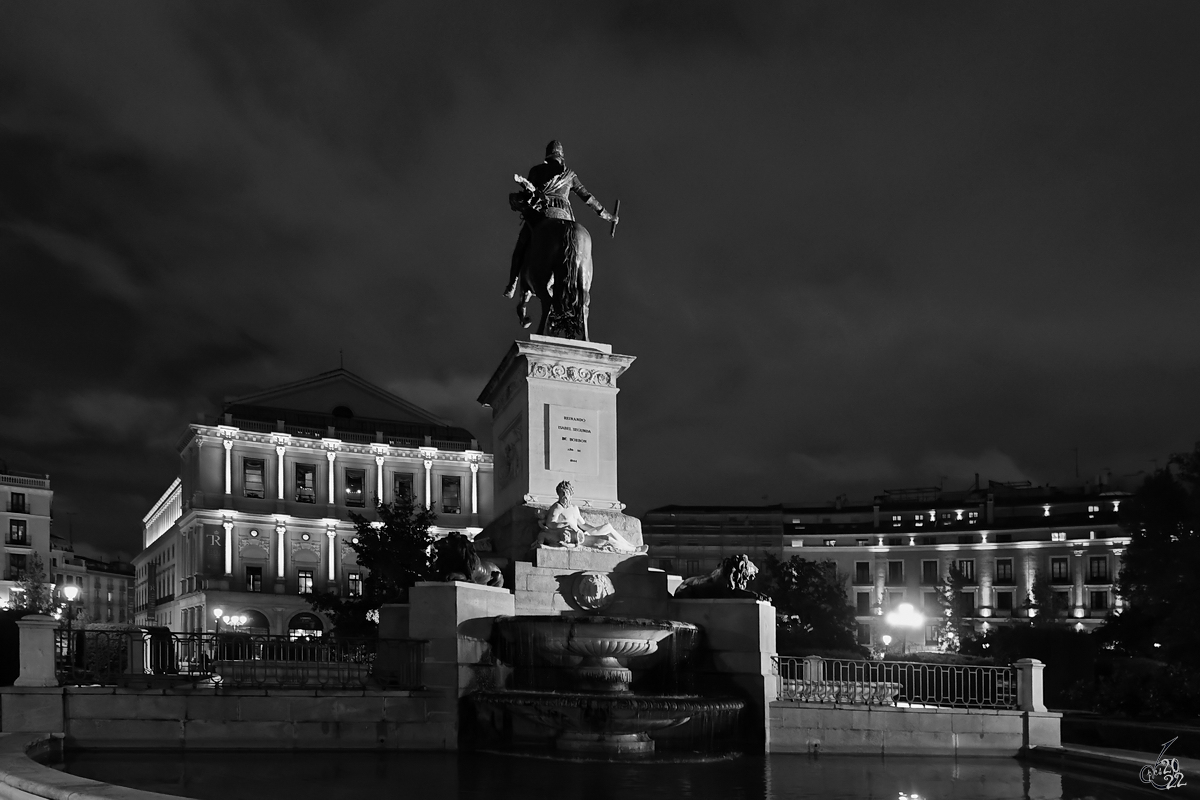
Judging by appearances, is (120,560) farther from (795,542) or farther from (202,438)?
(795,542)

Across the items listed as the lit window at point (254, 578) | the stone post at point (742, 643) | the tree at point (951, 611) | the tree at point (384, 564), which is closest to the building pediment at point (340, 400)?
the lit window at point (254, 578)

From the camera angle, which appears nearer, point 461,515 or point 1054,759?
point 1054,759

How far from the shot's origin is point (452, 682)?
14398mm

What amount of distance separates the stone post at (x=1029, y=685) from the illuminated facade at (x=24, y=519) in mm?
89171

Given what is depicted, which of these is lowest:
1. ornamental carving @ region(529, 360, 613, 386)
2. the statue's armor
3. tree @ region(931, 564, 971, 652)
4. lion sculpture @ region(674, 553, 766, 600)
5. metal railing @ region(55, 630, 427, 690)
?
tree @ region(931, 564, 971, 652)

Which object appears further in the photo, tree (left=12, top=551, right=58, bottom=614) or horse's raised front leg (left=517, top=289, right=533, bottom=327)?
tree (left=12, top=551, right=58, bottom=614)

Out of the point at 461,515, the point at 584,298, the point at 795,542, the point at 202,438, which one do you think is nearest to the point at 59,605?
the point at 202,438

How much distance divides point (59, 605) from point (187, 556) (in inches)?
355

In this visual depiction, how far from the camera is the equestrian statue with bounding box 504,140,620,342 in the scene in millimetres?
19703

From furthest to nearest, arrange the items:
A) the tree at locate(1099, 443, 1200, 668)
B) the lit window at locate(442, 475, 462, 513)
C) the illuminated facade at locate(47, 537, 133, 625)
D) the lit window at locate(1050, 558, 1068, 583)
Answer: the illuminated facade at locate(47, 537, 133, 625) → the lit window at locate(1050, 558, 1068, 583) → the lit window at locate(442, 475, 462, 513) → the tree at locate(1099, 443, 1200, 668)

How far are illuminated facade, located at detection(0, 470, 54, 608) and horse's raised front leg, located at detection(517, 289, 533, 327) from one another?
8195 cm

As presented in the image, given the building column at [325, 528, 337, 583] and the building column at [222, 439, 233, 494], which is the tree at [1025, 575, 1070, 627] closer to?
the building column at [325, 528, 337, 583]

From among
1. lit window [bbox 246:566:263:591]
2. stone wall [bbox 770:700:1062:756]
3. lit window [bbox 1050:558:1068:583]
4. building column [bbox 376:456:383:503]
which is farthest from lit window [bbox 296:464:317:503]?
stone wall [bbox 770:700:1062:756]

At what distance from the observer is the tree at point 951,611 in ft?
294
